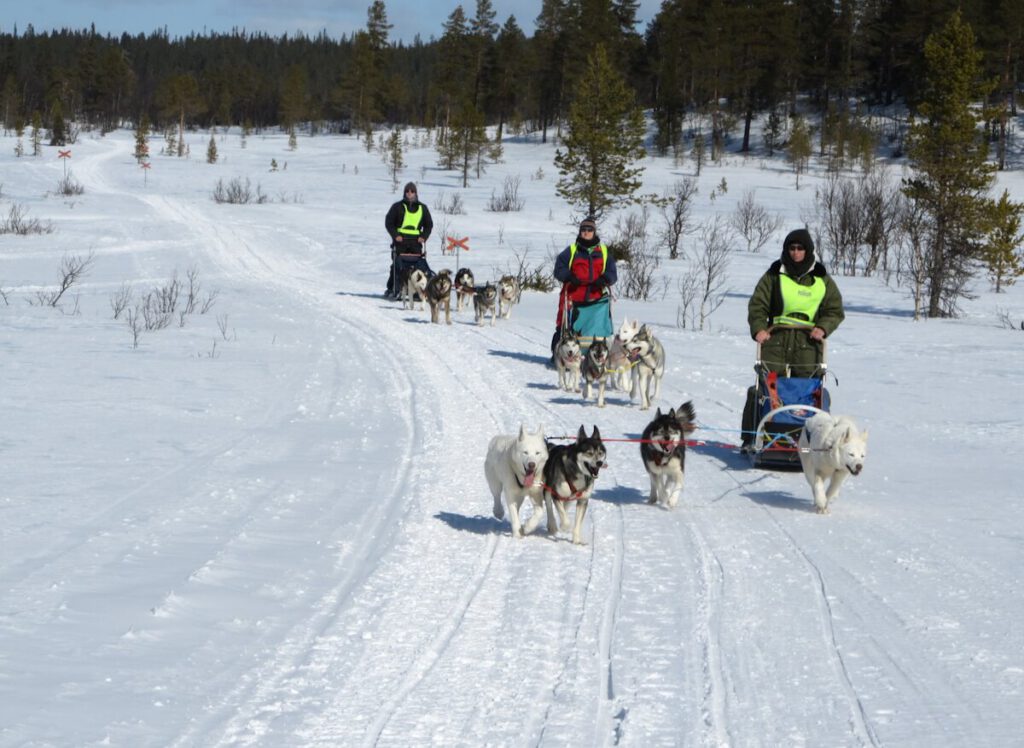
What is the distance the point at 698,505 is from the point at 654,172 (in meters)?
45.5

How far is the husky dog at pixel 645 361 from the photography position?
33.3 feet

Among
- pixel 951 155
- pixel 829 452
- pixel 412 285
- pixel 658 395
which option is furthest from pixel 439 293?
pixel 951 155

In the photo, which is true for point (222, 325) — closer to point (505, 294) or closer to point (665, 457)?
point (505, 294)

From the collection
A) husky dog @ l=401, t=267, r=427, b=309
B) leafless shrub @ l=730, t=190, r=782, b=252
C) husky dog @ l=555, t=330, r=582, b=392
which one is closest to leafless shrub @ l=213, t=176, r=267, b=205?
leafless shrub @ l=730, t=190, r=782, b=252

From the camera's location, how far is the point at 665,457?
6719 mm

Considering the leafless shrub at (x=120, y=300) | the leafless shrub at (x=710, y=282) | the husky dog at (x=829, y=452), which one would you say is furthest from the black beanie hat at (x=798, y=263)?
the leafless shrub at (x=120, y=300)

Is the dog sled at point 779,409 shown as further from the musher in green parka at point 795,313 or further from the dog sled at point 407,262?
the dog sled at point 407,262

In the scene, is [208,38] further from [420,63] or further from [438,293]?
[438,293]

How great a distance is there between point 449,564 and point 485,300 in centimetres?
1049

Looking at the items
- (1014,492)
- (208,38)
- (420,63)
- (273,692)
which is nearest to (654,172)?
(1014,492)

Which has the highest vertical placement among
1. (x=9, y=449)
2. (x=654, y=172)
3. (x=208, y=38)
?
(x=208, y=38)

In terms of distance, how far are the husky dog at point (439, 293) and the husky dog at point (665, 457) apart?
895 centimetres

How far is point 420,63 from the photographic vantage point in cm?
11825

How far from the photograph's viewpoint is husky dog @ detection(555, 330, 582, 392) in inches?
429
